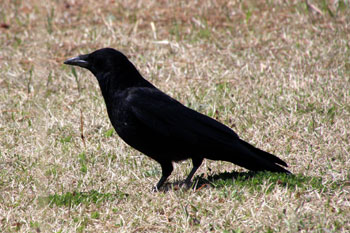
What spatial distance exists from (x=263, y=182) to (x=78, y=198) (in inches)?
53.1

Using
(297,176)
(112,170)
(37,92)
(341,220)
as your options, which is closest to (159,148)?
(112,170)

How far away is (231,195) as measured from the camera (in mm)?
4121

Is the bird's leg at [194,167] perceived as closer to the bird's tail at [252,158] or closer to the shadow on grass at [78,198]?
the bird's tail at [252,158]

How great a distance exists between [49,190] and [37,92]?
7.81 feet

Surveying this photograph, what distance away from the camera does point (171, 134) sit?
178 inches

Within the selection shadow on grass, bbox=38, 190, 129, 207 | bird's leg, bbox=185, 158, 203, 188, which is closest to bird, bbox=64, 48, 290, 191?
bird's leg, bbox=185, 158, 203, 188

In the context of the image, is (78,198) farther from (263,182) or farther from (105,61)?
(263,182)

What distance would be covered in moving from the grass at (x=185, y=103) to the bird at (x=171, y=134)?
160 millimetres

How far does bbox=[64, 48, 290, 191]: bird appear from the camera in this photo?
4477 mm

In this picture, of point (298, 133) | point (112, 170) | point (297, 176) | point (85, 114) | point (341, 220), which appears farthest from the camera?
point (85, 114)

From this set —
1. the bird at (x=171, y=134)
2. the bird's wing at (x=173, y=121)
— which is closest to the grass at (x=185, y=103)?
the bird at (x=171, y=134)

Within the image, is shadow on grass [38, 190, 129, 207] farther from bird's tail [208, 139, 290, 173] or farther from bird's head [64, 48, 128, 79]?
bird's head [64, 48, 128, 79]

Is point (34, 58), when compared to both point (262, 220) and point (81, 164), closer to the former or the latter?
point (81, 164)

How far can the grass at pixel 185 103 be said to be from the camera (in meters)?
3.97
